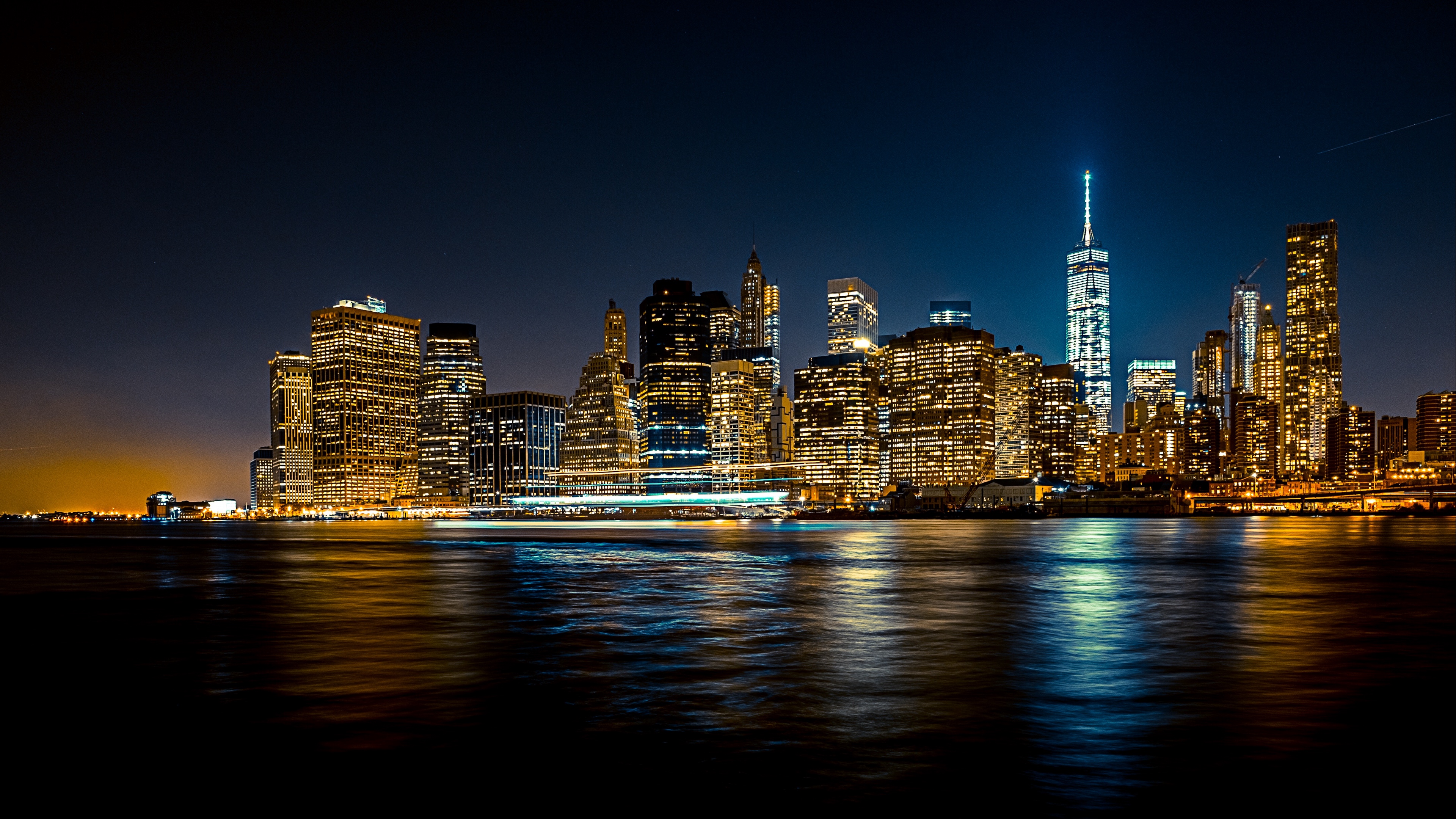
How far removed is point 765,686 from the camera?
76.5 ft

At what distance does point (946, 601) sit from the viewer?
145 feet

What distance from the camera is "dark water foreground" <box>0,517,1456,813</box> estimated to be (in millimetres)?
15641

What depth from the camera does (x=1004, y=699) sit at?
22062 millimetres

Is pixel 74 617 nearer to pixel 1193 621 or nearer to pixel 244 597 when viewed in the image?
pixel 244 597

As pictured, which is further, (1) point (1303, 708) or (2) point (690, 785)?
(1) point (1303, 708)

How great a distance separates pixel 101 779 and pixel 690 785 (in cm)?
908

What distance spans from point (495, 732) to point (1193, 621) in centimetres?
2807

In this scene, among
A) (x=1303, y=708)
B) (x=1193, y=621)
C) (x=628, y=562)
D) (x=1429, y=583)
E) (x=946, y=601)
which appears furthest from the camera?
(x=628, y=562)

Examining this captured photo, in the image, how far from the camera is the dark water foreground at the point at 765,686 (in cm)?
1564

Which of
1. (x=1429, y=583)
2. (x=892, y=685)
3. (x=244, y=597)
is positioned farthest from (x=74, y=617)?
(x=1429, y=583)

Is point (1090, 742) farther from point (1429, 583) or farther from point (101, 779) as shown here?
point (1429, 583)

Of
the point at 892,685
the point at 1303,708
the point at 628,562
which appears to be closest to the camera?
the point at 1303,708

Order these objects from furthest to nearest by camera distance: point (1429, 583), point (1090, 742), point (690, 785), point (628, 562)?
point (628, 562) → point (1429, 583) → point (1090, 742) → point (690, 785)

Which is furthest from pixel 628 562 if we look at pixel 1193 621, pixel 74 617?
pixel 1193 621
